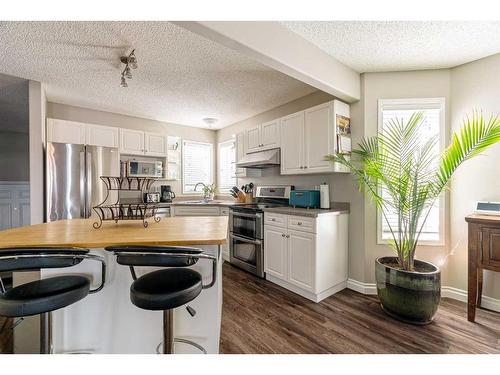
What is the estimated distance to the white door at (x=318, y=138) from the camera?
2603 millimetres

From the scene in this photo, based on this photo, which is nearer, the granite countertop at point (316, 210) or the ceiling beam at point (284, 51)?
the ceiling beam at point (284, 51)

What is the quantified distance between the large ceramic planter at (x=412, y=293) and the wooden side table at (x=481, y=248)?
0.94 feet

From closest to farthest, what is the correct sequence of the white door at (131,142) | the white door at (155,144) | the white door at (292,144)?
the white door at (292,144)
the white door at (131,142)
the white door at (155,144)

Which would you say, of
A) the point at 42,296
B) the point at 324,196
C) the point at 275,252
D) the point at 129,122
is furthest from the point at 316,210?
the point at 129,122

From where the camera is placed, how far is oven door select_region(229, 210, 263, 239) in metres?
3.02

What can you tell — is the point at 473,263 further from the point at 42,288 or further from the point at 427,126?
the point at 42,288

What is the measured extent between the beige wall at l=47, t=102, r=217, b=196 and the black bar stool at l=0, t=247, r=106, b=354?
133 inches

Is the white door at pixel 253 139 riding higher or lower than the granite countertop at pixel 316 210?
higher

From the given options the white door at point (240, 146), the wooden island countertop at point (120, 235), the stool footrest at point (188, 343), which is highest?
the white door at point (240, 146)

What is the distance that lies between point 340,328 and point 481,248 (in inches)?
55.0

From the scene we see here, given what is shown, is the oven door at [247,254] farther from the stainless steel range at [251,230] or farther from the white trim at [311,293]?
the white trim at [311,293]

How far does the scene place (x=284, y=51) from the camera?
1868mm

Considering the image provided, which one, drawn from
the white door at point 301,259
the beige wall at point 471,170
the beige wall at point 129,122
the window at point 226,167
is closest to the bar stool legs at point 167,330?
the white door at point 301,259
